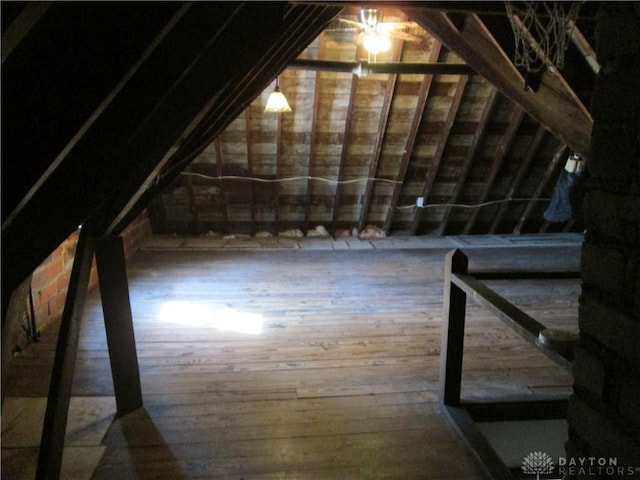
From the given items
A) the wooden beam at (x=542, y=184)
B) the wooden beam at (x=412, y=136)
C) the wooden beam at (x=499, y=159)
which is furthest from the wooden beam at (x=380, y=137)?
the wooden beam at (x=542, y=184)

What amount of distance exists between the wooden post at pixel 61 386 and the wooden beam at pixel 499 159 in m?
4.61

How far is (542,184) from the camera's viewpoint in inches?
240

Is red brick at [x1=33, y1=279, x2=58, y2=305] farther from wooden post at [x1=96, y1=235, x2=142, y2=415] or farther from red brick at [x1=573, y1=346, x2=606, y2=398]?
red brick at [x1=573, y1=346, x2=606, y2=398]

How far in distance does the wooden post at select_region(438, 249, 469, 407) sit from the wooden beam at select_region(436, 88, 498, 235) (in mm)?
3378

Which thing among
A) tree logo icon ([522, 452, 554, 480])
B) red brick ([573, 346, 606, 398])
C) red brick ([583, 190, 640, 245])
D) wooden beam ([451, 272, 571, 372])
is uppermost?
red brick ([583, 190, 640, 245])

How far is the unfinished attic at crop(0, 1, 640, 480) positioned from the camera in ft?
3.46

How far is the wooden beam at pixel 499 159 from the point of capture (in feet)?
17.1

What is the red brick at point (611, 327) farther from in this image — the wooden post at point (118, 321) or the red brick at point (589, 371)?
the wooden post at point (118, 321)

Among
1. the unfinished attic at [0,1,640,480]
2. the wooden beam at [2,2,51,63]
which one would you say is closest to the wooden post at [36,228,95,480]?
the unfinished attic at [0,1,640,480]

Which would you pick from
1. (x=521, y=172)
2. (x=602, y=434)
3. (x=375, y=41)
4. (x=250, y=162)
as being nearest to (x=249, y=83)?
(x=375, y=41)

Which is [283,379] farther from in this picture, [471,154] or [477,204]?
[477,204]

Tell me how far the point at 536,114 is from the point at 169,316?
122 inches

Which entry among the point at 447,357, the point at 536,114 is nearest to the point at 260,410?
the point at 447,357

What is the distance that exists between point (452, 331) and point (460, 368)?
0.22 meters
